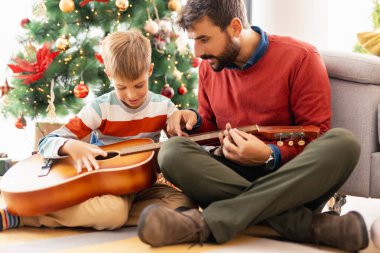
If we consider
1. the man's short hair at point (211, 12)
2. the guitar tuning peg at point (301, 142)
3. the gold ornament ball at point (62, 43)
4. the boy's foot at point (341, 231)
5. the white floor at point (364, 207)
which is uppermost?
the man's short hair at point (211, 12)

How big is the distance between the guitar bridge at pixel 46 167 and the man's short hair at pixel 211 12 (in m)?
0.69

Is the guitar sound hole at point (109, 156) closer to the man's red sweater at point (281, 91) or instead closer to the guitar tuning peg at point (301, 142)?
the man's red sweater at point (281, 91)

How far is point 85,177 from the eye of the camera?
1847 millimetres

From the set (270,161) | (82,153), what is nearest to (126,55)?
(82,153)

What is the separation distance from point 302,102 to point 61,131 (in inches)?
35.2

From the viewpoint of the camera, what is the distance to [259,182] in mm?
1669

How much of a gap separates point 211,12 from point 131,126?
54 centimetres

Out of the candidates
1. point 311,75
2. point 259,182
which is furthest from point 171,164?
point 311,75

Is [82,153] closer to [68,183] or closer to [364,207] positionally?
[68,183]

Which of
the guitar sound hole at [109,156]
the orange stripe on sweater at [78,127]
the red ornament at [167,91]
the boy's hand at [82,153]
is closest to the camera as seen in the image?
the boy's hand at [82,153]

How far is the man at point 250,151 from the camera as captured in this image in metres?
1.61

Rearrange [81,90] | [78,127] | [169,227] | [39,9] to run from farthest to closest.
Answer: [39,9] → [81,90] → [78,127] → [169,227]

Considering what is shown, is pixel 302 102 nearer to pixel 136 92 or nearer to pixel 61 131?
pixel 136 92

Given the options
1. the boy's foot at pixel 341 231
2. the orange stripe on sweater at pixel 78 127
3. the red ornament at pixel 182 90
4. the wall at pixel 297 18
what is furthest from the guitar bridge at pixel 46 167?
the wall at pixel 297 18
